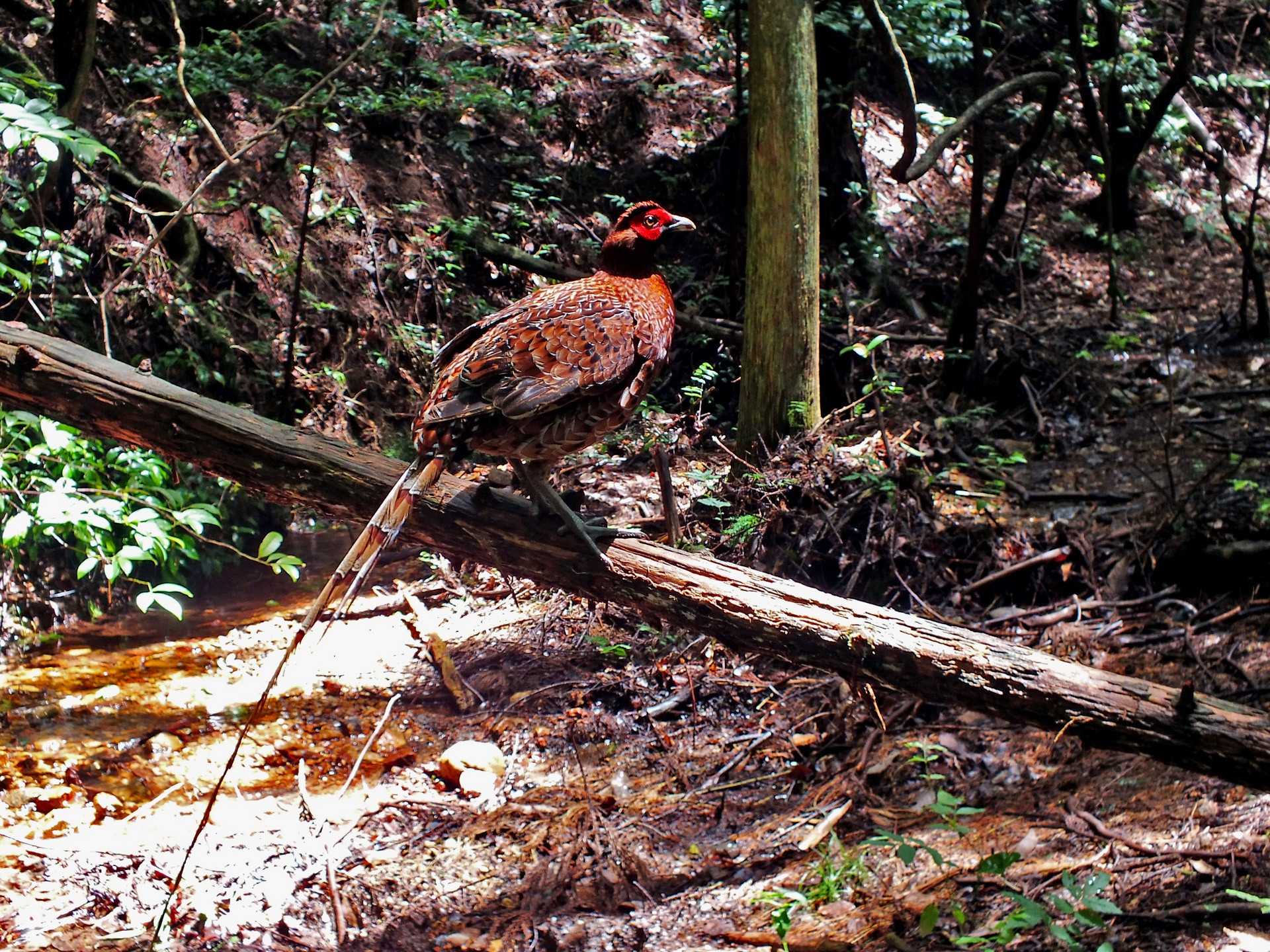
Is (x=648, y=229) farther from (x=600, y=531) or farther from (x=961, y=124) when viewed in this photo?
(x=961, y=124)

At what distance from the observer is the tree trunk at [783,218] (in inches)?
233

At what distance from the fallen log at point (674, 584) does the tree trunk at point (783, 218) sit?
9.17 feet

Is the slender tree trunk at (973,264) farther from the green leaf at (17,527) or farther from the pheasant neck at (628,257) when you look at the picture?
the green leaf at (17,527)

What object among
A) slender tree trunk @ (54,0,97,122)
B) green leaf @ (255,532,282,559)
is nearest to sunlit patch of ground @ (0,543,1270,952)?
green leaf @ (255,532,282,559)

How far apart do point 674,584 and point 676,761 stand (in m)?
1.57

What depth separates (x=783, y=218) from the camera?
601 centimetres

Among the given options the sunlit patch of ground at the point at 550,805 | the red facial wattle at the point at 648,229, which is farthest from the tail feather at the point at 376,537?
the red facial wattle at the point at 648,229

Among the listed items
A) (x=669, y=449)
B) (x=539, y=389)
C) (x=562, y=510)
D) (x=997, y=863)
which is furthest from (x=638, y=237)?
(x=997, y=863)

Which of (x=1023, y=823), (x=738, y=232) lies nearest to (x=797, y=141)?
(x=738, y=232)

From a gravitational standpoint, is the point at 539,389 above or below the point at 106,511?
above

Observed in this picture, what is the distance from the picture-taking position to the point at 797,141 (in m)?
5.95

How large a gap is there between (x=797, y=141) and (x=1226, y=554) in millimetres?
3561

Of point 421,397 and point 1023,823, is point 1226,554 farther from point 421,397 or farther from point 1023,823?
→ point 421,397

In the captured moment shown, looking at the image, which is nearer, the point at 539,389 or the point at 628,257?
the point at 539,389
